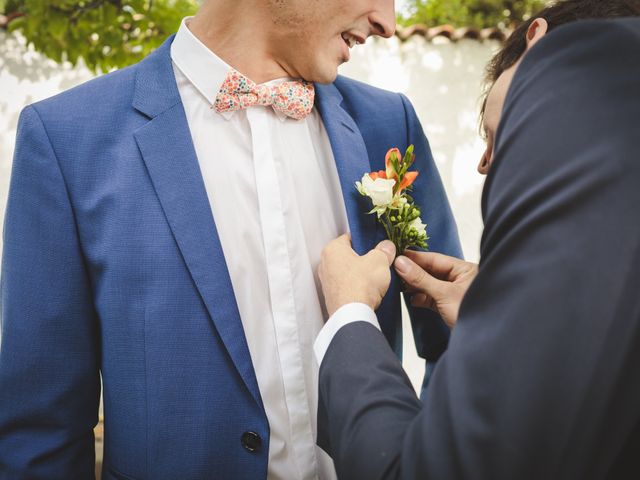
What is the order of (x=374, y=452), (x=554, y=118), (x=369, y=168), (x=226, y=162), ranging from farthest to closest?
(x=369, y=168)
(x=226, y=162)
(x=374, y=452)
(x=554, y=118)

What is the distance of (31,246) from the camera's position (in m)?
1.29

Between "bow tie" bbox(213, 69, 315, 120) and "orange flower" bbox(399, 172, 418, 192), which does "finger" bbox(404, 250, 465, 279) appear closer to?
"orange flower" bbox(399, 172, 418, 192)

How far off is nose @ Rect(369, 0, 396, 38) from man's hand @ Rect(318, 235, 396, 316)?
25.4 inches

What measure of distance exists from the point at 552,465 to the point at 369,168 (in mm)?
1103

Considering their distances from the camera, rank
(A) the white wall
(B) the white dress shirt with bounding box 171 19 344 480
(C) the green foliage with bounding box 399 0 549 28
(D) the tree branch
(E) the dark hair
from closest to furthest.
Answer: (E) the dark hair → (B) the white dress shirt with bounding box 171 19 344 480 → (D) the tree branch → (A) the white wall → (C) the green foliage with bounding box 399 0 549 28

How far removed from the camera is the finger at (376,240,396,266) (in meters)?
1.43

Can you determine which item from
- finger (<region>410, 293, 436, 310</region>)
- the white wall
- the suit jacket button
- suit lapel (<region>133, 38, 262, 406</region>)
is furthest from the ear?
the white wall

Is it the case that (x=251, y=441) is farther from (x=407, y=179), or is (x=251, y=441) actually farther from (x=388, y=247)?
(x=407, y=179)

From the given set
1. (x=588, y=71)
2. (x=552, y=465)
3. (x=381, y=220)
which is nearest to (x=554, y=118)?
(x=588, y=71)

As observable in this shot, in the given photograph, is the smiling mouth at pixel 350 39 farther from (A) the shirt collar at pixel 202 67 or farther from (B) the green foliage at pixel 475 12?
(B) the green foliage at pixel 475 12

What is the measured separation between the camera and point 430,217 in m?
1.81

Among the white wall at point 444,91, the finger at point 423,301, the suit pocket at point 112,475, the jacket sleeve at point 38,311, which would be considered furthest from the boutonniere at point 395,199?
the white wall at point 444,91

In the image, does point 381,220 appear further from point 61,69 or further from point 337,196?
point 61,69

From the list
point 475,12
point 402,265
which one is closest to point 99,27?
point 402,265
